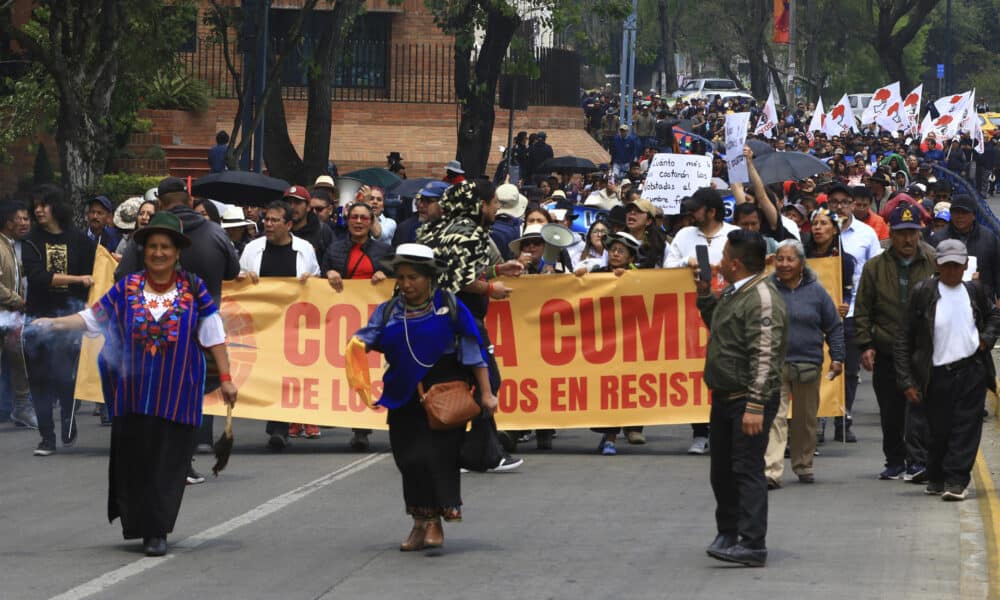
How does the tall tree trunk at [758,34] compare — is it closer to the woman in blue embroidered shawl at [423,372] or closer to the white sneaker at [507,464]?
the white sneaker at [507,464]

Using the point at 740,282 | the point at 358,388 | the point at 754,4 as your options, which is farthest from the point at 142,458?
the point at 754,4

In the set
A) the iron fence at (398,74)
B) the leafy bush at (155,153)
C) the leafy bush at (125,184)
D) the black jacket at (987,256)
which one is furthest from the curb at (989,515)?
the iron fence at (398,74)

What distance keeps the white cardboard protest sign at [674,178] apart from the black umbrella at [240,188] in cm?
397

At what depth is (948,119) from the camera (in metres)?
46.2

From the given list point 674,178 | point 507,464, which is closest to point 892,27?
point 674,178

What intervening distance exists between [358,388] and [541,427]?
4.49 m

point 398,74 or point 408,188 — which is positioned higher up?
point 398,74

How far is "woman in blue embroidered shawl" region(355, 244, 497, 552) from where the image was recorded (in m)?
9.40

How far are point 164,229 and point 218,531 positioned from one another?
185cm

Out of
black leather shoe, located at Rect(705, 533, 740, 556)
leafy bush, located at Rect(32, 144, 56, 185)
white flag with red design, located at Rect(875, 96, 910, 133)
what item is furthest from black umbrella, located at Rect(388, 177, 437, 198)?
white flag with red design, located at Rect(875, 96, 910, 133)

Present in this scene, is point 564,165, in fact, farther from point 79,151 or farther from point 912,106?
point 912,106

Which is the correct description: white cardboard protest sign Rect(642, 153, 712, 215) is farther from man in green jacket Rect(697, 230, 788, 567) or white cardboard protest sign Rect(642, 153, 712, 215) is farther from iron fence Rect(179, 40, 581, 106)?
iron fence Rect(179, 40, 581, 106)

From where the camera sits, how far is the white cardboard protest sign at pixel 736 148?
60.0 feet

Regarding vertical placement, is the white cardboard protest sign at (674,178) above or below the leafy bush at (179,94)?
below
